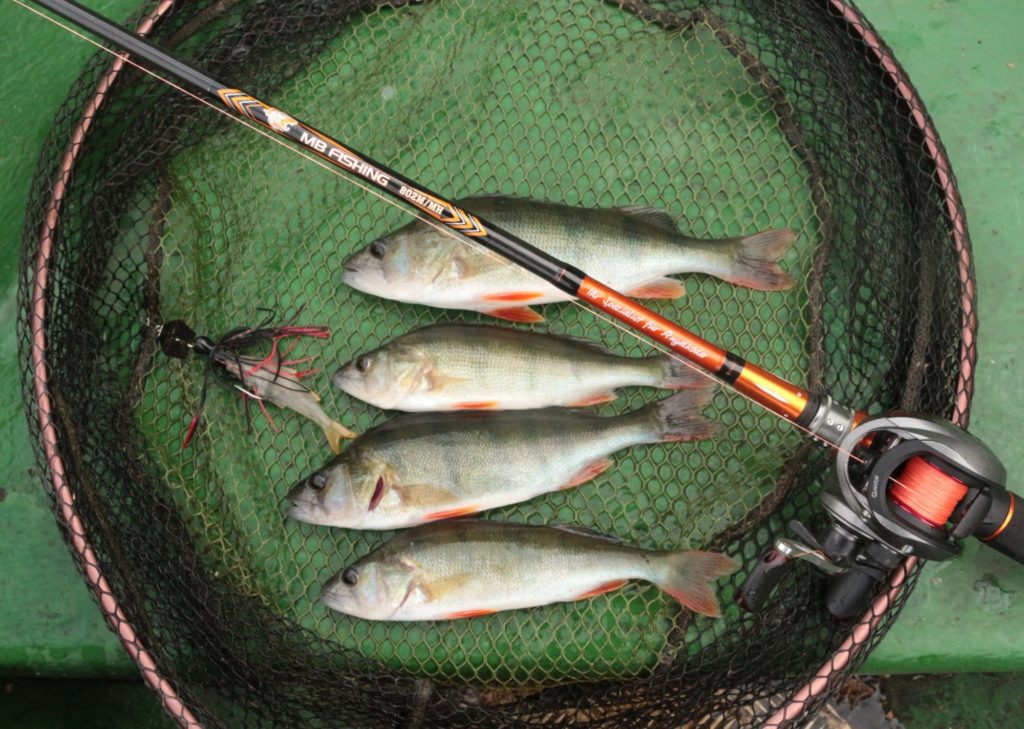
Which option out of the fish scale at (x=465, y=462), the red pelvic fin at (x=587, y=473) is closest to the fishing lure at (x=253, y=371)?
the fish scale at (x=465, y=462)

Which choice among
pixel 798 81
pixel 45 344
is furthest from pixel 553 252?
pixel 45 344

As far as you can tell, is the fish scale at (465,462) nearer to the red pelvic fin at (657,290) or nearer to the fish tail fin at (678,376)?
the fish tail fin at (678,376)

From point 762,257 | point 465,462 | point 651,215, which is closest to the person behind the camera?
point 465,462

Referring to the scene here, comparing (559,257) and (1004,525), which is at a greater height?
(559,257)

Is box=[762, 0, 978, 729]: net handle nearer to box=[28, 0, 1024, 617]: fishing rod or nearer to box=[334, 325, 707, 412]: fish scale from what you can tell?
box=[28, 0, 1024, 617]: fishing rod

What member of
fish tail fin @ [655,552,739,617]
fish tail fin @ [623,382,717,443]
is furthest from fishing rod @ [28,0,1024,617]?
fish tail fin @ [623,382,717,443]

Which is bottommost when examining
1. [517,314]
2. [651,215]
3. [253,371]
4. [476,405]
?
[476,405]

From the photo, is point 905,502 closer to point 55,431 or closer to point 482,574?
point 482,574

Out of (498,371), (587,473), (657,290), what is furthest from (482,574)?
(657,290)
